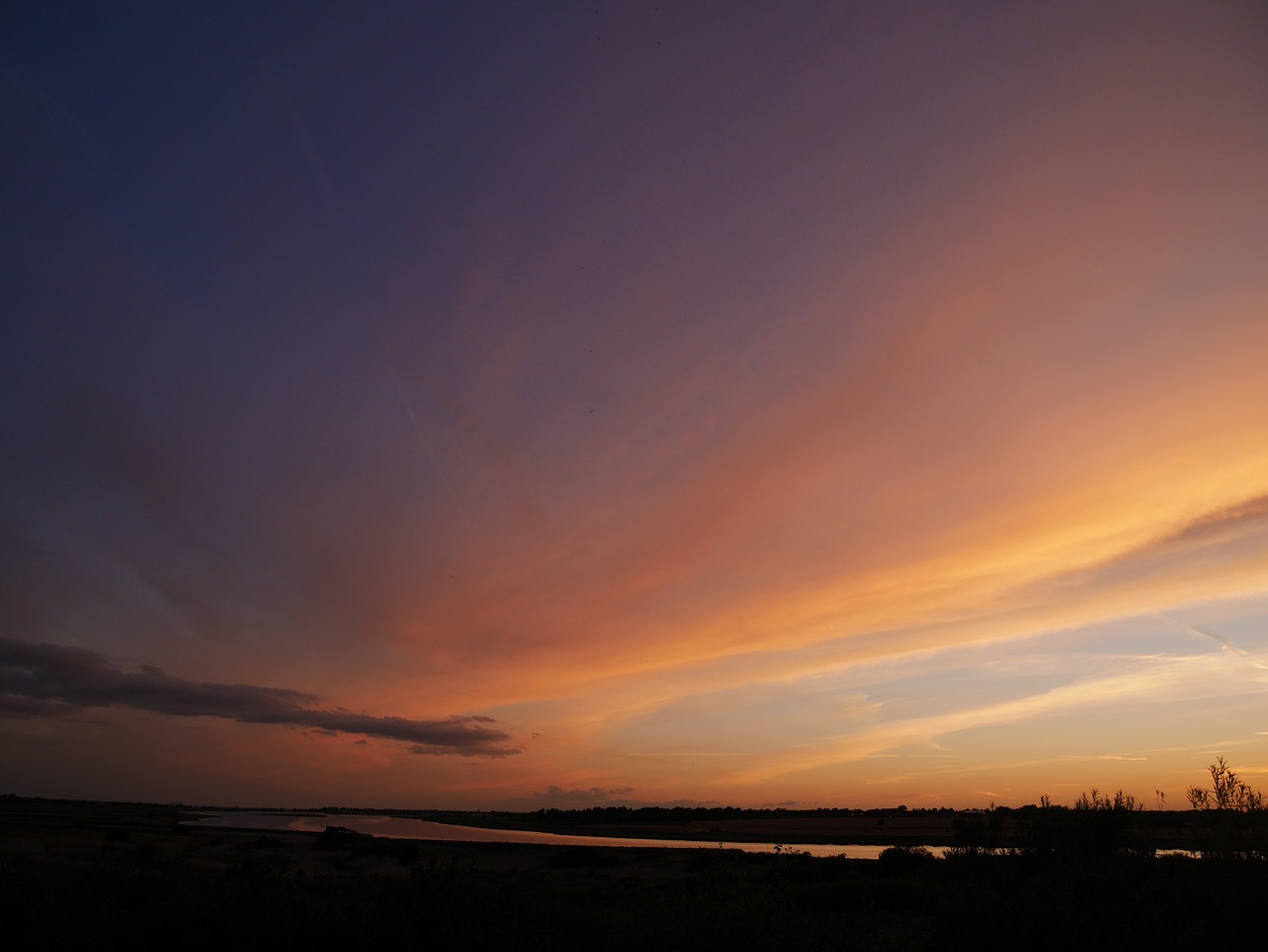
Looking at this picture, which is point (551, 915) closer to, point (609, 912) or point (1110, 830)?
point (609, 912)

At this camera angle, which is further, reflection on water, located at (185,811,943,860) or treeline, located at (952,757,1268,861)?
reflection on water, located at (185,811,943,860)

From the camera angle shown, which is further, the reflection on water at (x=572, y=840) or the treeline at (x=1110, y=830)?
the reflection on water at (x=572, y=840)

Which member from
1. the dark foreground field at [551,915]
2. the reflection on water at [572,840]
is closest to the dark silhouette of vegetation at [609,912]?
the dark foreground field at [551,915]

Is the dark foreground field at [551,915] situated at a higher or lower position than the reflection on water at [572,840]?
higher

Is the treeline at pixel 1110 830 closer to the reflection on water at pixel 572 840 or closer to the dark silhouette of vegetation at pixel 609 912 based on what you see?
the dark silhouette of vegetation at pixel 609 912

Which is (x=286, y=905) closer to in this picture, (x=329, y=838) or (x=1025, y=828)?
(x=1025, y=828)

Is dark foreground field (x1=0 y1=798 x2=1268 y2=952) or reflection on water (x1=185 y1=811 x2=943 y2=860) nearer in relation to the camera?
dark foreground field (x1=0 y1=798 x2=1268 y2=952)

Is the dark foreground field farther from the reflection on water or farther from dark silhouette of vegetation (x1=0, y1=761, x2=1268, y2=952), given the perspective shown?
the reflection on water

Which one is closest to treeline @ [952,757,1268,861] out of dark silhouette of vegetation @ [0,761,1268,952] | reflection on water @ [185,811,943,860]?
dark silhouette of vegetation @ [0,761,1268,952]

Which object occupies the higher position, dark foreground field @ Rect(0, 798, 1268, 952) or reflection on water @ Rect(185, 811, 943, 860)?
dark foreground field @ Rect(0, 798, 1268, 952)

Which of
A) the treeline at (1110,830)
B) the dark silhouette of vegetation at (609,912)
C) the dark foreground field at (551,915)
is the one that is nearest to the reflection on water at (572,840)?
the treeline at (1110,830)

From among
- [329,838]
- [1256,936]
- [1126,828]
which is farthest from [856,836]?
[1256,936]

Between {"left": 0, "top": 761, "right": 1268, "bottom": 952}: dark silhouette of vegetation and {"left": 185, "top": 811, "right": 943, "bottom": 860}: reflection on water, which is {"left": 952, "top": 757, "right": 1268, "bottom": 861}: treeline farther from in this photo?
{"left": 185, "top": 811, "right": 943, "bottom": 860}: reflection on water

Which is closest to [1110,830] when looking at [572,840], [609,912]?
[609,912]
